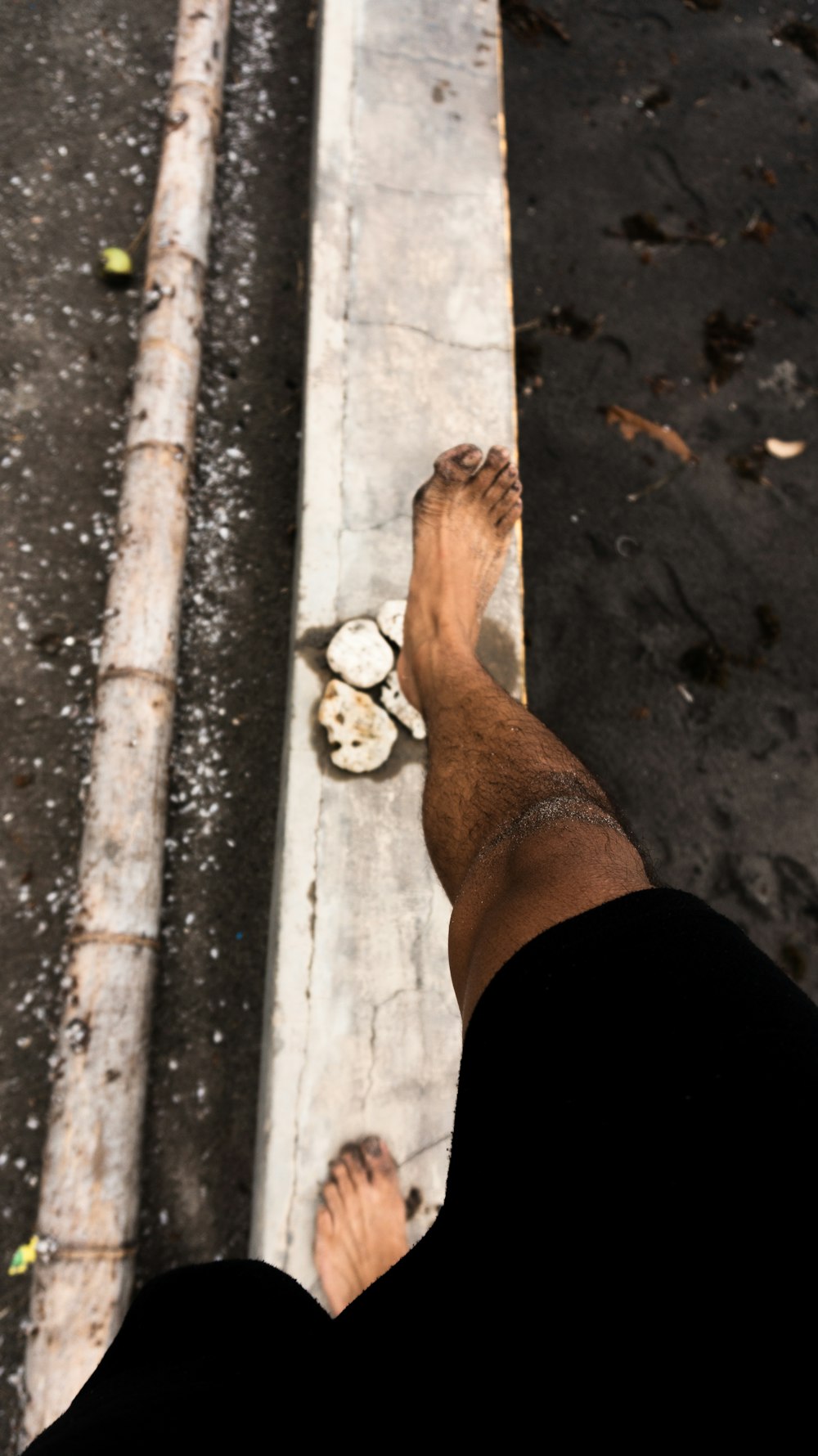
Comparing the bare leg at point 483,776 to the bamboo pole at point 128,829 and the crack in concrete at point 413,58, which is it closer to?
the bamboo pole at point 128,829

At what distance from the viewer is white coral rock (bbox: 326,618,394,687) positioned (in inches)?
88.9

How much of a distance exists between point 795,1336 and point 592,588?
229 cm

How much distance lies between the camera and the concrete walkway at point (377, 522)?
206 centimetres

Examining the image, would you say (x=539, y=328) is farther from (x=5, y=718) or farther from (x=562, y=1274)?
(x=562, y=1274)

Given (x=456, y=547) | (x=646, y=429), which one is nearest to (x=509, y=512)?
(x=456, y=547)

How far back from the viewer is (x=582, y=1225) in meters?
0.85


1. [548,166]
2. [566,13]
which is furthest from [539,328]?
[566,13]

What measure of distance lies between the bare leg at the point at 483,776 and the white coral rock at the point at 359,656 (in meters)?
0.08

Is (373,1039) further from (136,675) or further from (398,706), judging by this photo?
(136,675)

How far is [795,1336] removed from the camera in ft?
2.39

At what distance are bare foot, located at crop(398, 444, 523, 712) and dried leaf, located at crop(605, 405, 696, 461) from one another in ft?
2.60

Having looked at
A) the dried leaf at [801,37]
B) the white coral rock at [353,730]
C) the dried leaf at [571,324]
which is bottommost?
the white coral rock at [353,730]

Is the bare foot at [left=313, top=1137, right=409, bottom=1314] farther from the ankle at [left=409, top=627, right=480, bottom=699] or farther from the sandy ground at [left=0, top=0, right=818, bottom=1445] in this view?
the ankle at [left=409, top=627, right=480, bottom=699]

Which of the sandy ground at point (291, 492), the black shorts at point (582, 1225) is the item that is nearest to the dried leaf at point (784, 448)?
the sandy ground at point (291, 492)
